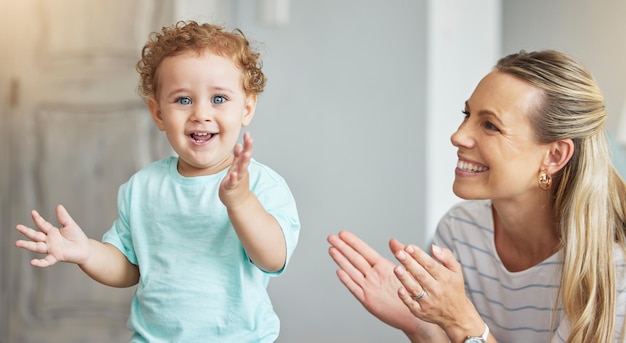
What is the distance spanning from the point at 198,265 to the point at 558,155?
35.9 inches

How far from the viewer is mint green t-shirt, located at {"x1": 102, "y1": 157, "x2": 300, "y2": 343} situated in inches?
57.3

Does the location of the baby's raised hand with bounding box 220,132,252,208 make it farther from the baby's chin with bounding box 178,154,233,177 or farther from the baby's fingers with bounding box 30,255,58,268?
the baby's fingers with bounding box 30,255,58,268

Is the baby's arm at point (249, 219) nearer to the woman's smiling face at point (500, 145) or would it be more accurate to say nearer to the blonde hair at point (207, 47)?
the blonde hair at point (207, 47)

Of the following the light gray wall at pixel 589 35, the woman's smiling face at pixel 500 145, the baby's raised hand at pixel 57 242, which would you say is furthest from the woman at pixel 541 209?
the light gray wall at pixel 589 35

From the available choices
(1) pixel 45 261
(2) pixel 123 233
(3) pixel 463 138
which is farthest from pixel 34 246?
(3) pixel 463 138

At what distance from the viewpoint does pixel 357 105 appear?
2695 mm

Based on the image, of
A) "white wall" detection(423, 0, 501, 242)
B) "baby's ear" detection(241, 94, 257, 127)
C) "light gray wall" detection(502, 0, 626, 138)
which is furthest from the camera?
"light gray wall" detection(502, 0, 626, 138)

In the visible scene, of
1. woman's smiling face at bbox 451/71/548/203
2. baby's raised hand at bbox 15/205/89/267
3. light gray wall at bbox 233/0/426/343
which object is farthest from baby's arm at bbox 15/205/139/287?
light gray wall at bbox 233/0/426/343

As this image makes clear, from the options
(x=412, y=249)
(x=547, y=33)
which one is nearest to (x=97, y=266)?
(x=412, y=249)

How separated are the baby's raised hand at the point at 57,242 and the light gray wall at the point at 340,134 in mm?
1370

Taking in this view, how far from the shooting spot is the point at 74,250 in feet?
4.86

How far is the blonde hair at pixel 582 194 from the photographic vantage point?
1705 mm

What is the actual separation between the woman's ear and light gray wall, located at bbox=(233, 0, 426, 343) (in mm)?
811

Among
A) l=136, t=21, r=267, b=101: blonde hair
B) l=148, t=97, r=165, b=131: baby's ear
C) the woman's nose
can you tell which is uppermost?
l=136, t=21, r=267, b=101: blonde hair
